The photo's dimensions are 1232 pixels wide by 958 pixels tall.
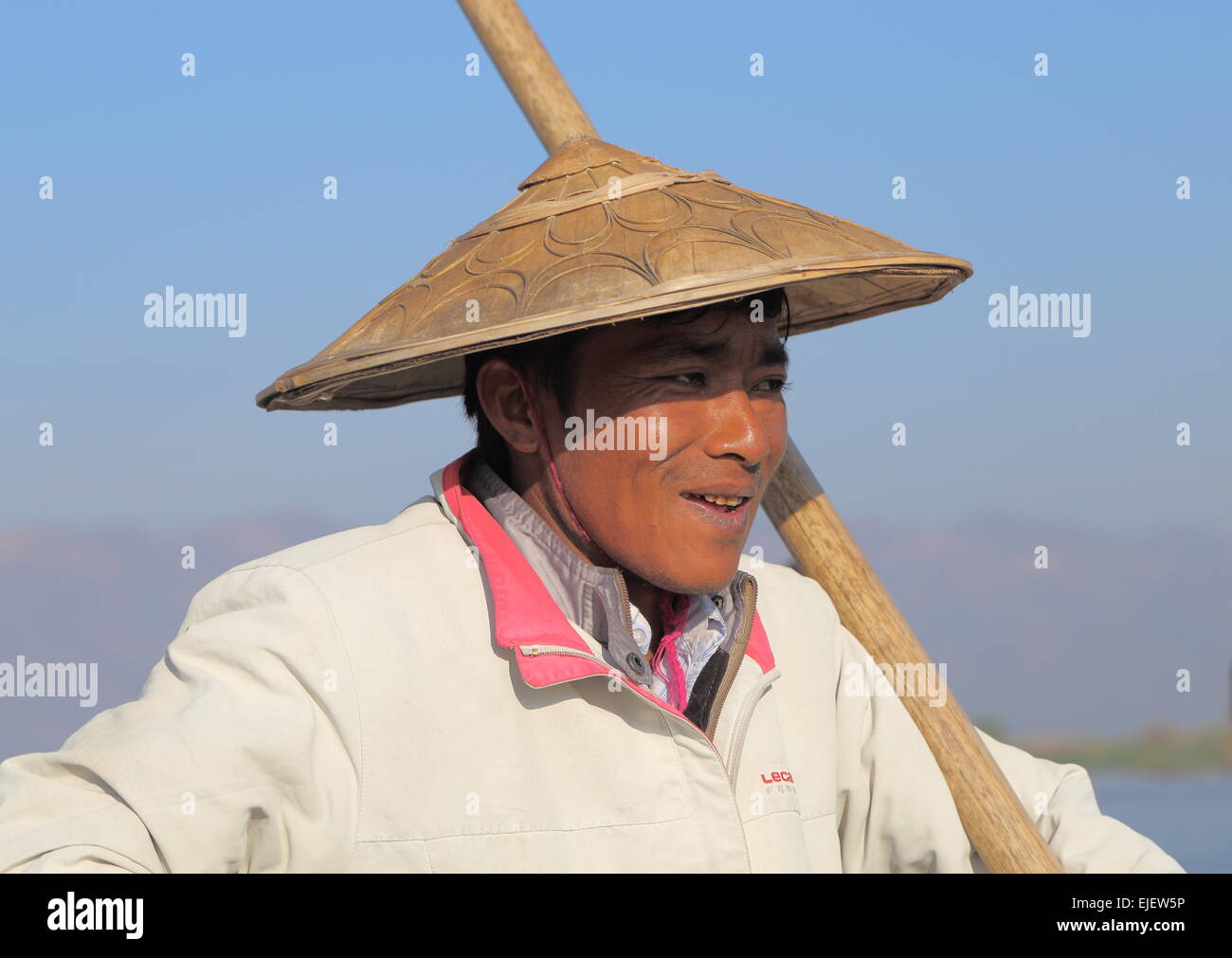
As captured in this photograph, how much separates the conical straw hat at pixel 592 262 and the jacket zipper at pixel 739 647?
687 mm

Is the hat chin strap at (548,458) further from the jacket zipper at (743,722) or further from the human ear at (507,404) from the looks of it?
the jacket zipper at (743,722)

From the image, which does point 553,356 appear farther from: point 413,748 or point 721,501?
point 413,748

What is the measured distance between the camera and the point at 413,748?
2322 millimetres

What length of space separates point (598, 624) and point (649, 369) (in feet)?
1.64

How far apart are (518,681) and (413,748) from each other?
9.0 inches

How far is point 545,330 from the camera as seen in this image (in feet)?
7.38

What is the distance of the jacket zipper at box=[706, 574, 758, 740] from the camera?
2.60m

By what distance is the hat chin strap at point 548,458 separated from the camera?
2578 millimetres

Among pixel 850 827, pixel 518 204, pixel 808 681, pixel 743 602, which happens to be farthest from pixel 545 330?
pixel 850 827

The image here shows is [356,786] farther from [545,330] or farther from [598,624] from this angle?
[545,330]

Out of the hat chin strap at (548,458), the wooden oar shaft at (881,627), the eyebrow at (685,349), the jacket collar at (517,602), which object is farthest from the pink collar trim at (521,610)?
the wooden oar shaft at (881,627)
